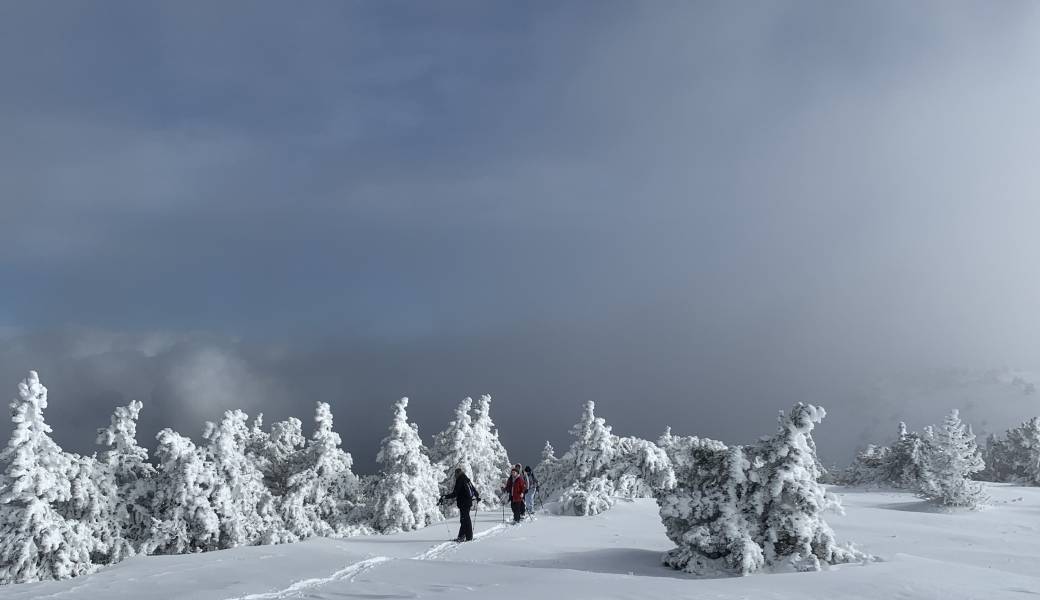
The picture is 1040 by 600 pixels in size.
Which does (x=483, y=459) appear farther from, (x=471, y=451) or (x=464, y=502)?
(x=464, y=502)

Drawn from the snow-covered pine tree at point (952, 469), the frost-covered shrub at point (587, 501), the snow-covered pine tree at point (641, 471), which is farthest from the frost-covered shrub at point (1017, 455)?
the frost-covered shrub at point (587, 501)

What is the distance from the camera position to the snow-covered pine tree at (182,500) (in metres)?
23.5

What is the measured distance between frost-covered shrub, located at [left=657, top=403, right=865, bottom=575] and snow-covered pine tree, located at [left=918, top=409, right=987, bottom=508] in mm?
18861

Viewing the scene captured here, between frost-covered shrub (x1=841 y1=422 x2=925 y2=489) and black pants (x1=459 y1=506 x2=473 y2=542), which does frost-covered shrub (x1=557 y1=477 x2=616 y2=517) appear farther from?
→ frost-covered shrub (x1=841 y1=422 x2=925 y2=489)

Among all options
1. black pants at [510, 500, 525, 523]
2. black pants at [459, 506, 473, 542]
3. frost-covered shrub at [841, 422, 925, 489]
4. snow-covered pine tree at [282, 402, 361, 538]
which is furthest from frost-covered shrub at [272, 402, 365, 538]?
frost-covered shrub at [841, 422, 925, 489]

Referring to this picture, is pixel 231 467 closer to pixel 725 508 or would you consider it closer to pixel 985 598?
pixel 725 508

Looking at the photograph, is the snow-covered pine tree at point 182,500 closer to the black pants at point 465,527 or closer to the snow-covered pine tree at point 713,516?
the black pants at point 465,527

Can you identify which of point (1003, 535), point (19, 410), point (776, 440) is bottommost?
point (1003, 535)

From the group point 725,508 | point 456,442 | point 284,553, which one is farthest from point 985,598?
point 456,442

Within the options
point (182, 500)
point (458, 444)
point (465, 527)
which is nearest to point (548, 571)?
point (465, 527)

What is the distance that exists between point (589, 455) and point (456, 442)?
342 inches

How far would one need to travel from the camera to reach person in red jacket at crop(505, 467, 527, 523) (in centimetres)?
2495

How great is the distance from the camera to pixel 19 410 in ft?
57.2

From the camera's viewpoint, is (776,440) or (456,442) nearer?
(776,440)
